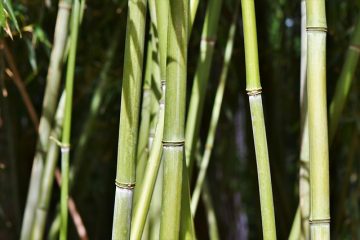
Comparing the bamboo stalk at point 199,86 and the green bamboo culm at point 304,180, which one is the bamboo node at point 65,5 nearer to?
the bamboo stalk at point 199,86

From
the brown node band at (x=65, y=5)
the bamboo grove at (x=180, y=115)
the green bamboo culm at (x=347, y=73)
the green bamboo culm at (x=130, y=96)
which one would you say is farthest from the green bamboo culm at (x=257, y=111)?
the brown node band at (x=65, y=5)

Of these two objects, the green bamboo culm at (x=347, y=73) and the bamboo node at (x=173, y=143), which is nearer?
the bamboo node at (x=173, y=143)

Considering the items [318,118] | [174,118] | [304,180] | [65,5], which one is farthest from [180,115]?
[65,5]

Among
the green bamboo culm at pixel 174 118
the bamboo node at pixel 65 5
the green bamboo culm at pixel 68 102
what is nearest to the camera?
the green bamboo culm at pixel 174 118

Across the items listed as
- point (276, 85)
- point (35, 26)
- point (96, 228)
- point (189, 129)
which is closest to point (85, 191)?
point (96, 228)

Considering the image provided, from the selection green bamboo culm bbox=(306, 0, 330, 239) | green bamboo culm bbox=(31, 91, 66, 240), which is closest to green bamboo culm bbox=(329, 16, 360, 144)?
green bamboo culm bbox=(306, 0, 330, 239)

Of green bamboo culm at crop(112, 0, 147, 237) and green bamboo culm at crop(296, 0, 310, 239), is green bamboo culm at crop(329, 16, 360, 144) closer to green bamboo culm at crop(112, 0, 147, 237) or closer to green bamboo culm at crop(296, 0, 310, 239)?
green bamboo culm at crop(296, 0, 310, 239)

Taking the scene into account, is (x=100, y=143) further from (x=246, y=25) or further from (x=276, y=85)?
(x=246, y=25)

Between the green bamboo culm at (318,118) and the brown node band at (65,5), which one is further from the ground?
the brown node band at (65,5)
